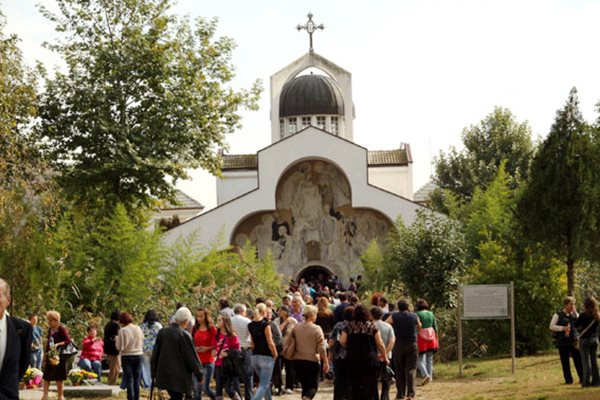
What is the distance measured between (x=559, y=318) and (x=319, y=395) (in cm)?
425

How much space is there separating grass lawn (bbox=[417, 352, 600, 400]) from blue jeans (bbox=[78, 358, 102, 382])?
21.2 feet

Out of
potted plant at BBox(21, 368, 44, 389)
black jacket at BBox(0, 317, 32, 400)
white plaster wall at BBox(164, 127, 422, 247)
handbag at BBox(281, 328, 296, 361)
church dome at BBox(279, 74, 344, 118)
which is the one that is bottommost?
potted plant at BBox(21, 368, 44, 389)

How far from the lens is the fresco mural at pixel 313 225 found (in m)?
50.0

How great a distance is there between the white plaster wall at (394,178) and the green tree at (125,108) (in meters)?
26.7

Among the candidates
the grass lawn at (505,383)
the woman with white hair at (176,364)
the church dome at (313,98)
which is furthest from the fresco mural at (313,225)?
the woman with white hair at (176,364)

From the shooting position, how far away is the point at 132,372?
16.5m

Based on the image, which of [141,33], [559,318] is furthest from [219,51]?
[559,318]

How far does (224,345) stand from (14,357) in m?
8.33

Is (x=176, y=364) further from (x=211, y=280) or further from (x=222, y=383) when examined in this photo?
(x=211, y=280)

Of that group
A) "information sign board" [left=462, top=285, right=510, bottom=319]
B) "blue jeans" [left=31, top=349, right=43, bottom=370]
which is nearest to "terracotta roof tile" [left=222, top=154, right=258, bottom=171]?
"blue jeans" [left=31, top=349, right=43, bottom=370]

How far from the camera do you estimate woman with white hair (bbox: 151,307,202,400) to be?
12.7 m

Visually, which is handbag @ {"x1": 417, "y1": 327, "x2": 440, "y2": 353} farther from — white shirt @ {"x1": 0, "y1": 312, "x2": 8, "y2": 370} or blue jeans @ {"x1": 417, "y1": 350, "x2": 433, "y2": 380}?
white shirt @ {"x1": 0, "y1": 312, "x2": 8, "y2": 370}

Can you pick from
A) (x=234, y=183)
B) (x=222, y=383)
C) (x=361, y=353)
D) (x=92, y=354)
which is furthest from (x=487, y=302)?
(x=234, y=183)

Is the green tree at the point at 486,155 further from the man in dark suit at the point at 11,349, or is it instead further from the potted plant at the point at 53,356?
the man in dark suit at the point at 11,349
